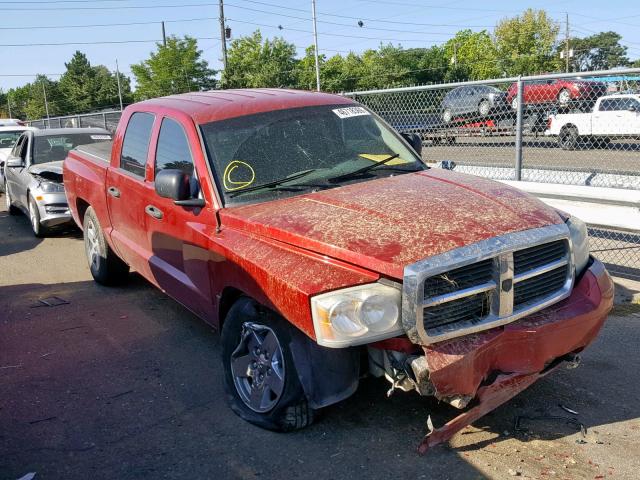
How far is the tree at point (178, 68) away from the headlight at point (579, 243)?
61138 millimetres

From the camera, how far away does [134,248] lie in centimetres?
543

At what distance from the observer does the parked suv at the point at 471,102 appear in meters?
8.08

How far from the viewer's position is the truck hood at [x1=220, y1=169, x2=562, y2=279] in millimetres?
3131

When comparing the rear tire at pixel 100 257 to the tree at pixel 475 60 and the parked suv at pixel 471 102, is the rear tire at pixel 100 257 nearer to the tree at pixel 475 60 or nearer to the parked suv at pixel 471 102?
the parked suv at pixel 471 102

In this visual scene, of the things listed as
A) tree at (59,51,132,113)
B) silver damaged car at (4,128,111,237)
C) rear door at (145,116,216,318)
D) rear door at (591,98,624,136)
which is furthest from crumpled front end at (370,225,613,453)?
tree at (59,51,132,113)

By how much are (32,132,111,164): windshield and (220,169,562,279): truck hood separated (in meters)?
7.46

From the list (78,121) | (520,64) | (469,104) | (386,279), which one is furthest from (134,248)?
(520,64)

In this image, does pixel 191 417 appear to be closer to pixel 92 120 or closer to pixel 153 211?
pixel 153 211

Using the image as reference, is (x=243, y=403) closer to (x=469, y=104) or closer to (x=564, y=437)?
(x=564, y=437)

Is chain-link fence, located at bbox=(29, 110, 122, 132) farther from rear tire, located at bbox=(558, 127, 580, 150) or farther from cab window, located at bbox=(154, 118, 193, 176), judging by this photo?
cab window, located at bbox=(154, 118, 193, 176)

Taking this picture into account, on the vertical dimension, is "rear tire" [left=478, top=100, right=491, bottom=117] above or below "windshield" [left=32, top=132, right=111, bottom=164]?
above

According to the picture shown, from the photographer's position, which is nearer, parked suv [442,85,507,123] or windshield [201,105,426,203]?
windshield [201,105,426,203]

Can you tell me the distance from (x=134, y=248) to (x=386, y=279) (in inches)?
121

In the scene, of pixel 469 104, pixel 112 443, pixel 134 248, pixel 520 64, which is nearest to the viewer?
pixel 112 443
